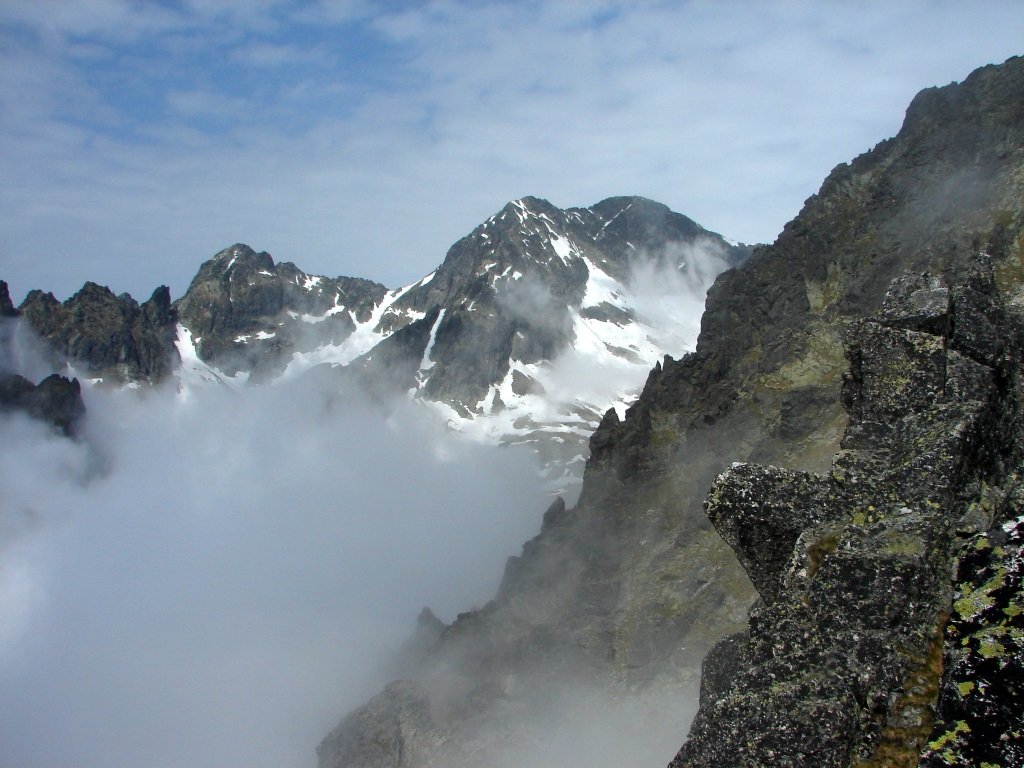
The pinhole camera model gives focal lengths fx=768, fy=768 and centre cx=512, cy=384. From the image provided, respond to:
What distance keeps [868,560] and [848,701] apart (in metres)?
1.91

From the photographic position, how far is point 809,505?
477 inches

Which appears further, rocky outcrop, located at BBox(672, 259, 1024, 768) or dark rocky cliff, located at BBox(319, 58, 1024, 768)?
dark rocky cliff, located at BBox(319, 58, 1024, 768)

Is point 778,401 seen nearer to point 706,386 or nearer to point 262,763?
point 706,386

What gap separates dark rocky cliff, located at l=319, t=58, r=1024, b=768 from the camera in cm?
961

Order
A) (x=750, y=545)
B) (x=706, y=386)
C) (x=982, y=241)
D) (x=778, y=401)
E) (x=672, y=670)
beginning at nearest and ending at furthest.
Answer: (x=750, y=545), (x=982, y=241), (x=672, y=670), (x=778, y=401), (x=706, y=386)

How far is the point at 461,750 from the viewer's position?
76250 millimetres

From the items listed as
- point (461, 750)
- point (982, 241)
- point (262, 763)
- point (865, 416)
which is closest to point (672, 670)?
point (461, 750)

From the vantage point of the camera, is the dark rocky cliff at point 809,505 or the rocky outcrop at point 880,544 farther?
the dark rocky cliff at point 809,505

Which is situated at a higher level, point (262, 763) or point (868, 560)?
point (262, 763)

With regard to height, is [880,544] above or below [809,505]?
below

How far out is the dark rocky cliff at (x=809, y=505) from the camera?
31.5 ft

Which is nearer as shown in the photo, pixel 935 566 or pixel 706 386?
pixel 935 566

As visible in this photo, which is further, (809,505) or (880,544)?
(809,505)

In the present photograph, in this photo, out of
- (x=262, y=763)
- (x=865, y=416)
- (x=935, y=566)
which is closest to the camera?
(x=935, y=566)
